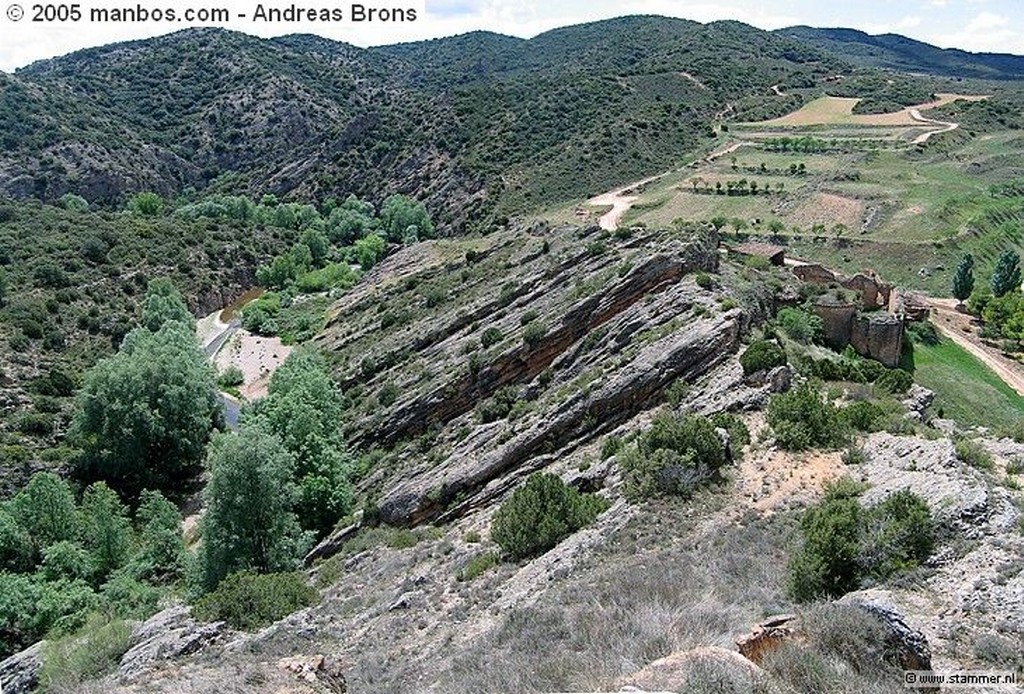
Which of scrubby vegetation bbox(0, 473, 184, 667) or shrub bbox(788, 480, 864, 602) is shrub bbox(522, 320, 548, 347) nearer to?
scrubby vegetation bbox(0, 473, 184, 667)

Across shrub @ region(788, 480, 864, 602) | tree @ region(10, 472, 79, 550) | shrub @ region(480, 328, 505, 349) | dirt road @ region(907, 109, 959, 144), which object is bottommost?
tree @ region(10, 472, 79, 550)

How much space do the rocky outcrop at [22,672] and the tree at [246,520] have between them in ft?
19.8

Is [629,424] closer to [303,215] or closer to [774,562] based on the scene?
[774,562]

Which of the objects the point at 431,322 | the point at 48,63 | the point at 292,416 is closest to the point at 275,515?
the point at 292,416

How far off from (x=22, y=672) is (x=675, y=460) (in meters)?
18.0

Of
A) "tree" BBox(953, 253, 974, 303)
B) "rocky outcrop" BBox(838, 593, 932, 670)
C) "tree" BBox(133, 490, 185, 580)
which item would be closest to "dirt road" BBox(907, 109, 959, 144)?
"tree" BBox(953, 253, 974, 303)

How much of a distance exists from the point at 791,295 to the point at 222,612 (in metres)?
30.9

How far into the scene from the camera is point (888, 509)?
50.3ft

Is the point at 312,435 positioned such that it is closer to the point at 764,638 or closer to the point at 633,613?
the point at 633,613

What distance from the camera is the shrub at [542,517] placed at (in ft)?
68.6

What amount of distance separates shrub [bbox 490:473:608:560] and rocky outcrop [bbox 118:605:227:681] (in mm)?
7179

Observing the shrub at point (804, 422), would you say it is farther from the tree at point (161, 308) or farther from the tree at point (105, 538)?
the tree at point (161, 308)

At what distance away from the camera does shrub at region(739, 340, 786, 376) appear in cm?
2692

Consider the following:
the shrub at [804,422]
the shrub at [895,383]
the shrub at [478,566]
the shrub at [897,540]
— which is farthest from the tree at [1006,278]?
the shrub at [478,566]
